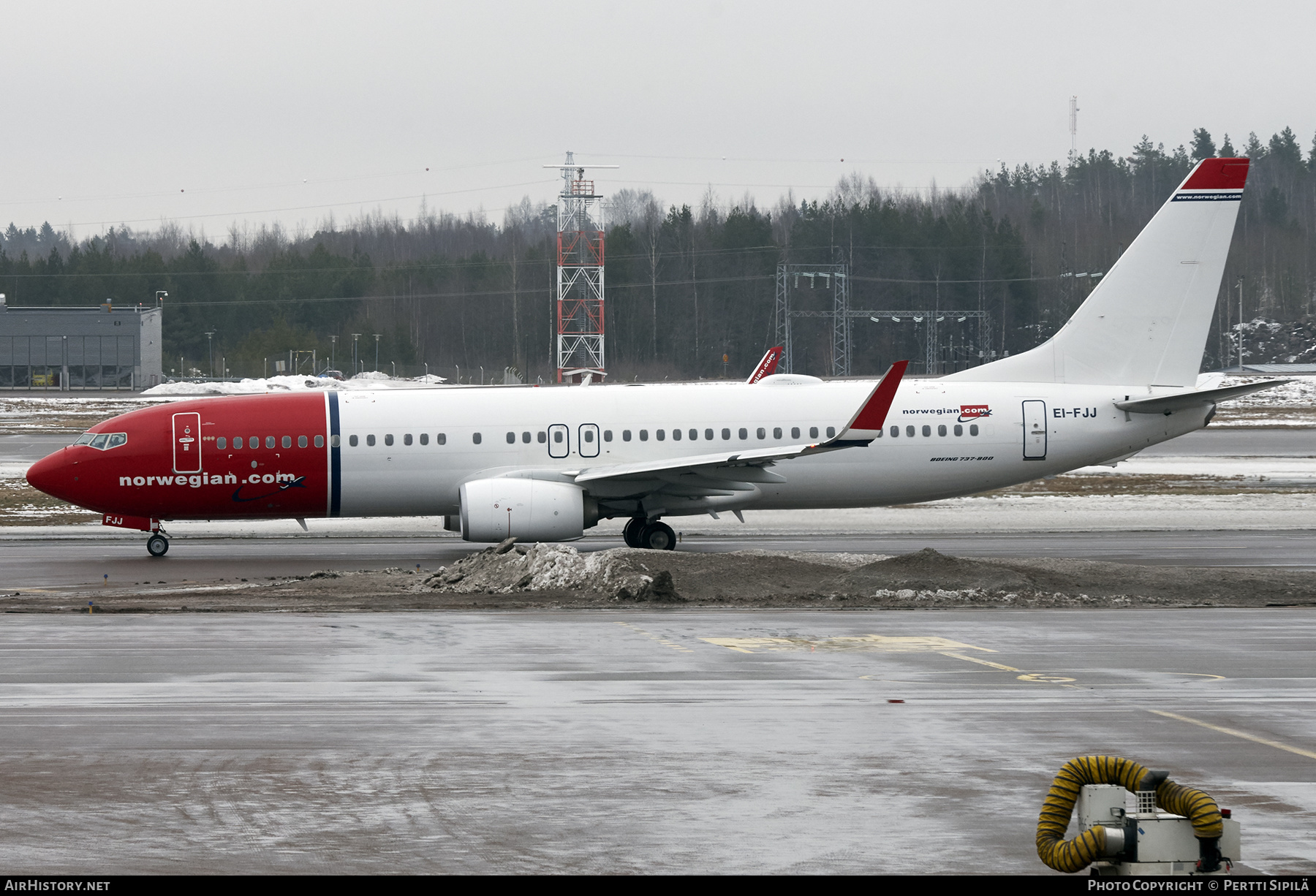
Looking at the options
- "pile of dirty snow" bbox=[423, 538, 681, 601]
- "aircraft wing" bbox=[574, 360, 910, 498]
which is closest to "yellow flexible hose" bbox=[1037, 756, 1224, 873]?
"pile of dirty snow" bbox=[423, 538, 681, 601]

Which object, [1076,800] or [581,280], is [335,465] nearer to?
[1076,800]

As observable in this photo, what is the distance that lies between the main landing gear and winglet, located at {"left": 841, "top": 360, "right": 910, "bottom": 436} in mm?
4041

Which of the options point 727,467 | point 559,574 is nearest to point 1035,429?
point 727,467

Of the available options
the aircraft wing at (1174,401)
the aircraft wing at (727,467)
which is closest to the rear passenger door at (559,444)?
the aircraft wing at (727,467)

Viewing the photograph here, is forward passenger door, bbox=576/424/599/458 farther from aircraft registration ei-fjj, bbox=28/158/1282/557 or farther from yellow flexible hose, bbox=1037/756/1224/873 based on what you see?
yellow flexible hose, bbox=1037/756/1224/873

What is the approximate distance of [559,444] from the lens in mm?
27031

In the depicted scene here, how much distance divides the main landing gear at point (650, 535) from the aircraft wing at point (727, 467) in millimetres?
648

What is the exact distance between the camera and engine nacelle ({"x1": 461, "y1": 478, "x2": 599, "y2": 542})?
2525cm

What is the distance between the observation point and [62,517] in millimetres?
33500

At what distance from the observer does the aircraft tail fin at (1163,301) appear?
28203mm
